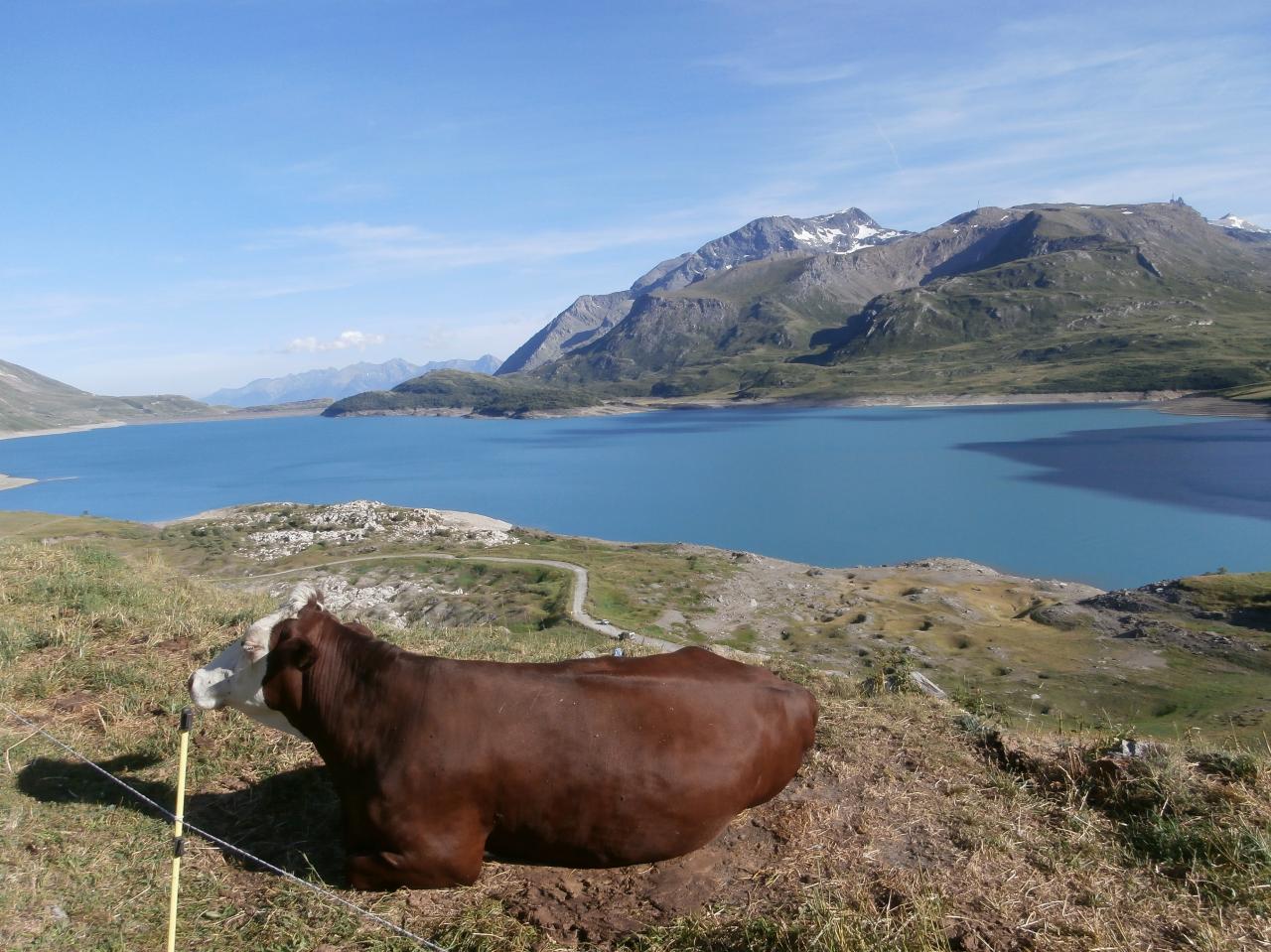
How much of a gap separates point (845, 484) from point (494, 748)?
9222 centimetres

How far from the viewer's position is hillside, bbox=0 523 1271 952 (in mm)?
4367

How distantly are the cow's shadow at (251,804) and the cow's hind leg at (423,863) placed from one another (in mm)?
318

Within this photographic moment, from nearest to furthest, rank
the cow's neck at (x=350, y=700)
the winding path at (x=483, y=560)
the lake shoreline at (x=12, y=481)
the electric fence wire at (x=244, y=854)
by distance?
the electric fence wire at (x=244, y=854) < the cow's neck at (x=350, y=700) < the winding path at (x=483, y=560) < the lake shoreline at (x=12, y=481)

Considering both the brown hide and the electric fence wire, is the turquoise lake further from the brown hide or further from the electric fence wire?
the electric fence wire

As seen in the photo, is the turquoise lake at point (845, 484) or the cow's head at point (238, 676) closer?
the cow's head at point (238, 676)

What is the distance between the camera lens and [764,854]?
519 centimetres

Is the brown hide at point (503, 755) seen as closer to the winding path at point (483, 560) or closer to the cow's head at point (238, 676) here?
the cow's head at point (238, 676)

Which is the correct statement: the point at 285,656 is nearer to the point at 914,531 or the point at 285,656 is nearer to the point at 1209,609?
the point at 1209,609

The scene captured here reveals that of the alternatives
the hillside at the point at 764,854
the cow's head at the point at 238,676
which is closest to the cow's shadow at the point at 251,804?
the hillside at the point at 764,854

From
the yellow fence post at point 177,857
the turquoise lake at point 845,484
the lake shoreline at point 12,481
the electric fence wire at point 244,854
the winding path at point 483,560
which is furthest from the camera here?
the lake shoreline at point 12,481

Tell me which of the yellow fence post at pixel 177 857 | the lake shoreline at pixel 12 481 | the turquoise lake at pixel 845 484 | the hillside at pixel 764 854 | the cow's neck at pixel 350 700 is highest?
the cow's neck at pixel 350 700

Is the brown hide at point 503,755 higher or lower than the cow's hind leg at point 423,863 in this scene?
higher

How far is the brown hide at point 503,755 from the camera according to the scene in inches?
190

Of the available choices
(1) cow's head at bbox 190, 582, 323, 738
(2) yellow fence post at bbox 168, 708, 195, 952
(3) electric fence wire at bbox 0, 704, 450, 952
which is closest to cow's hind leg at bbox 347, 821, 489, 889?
(3) electric fence wire at bbox 0, 704, 450, 952
